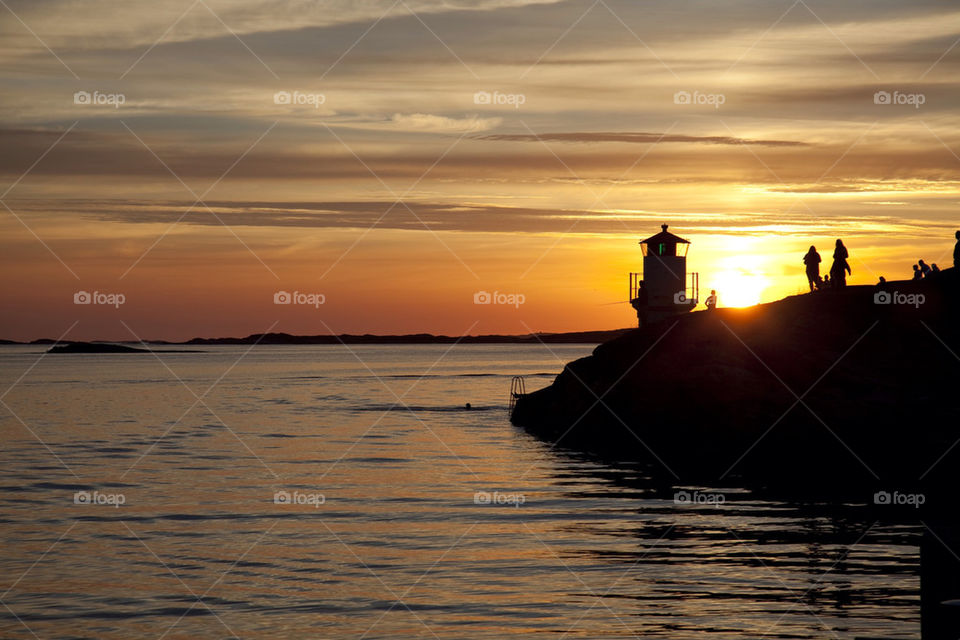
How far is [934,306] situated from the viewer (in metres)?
45.6

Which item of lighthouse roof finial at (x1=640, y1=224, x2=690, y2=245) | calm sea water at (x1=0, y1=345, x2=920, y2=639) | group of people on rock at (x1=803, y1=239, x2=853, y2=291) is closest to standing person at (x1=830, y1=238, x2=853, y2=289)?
group of people on rock at (x1=803, y1=239, x2=853, y2=291)

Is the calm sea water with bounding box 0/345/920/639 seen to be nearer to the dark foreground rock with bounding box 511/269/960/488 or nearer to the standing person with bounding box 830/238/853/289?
the dark foreground rock with bounding box 511/269/960/488

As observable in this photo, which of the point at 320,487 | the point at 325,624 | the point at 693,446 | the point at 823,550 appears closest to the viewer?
the point at 325,624

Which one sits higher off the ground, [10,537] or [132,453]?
[132,453]

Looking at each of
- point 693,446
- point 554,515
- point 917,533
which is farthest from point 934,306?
point 554,515

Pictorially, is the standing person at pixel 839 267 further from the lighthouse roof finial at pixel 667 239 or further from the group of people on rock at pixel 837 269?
the lighthouse roof finial at pixel 667 239

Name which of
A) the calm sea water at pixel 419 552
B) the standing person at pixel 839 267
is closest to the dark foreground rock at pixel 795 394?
the standing person at pixel 839 267

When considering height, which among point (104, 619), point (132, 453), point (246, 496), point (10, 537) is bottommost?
point (104, 619)

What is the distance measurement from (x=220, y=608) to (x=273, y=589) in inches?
66.8

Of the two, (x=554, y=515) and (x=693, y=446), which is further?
(x=693, y=446)

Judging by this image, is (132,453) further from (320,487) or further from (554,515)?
(554,515)

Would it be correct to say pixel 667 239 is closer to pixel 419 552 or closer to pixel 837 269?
pixel 837 269

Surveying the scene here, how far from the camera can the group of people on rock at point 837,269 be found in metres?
47.7

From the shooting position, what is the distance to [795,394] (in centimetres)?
4188
